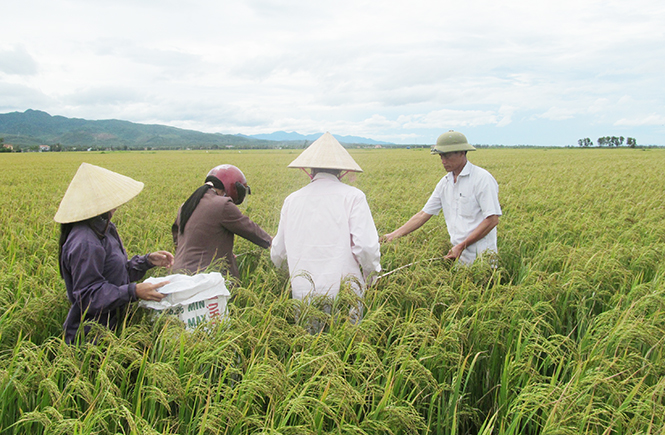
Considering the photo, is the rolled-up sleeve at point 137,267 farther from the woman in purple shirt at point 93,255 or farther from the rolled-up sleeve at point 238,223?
the rolled-up sleeve at point 238,223

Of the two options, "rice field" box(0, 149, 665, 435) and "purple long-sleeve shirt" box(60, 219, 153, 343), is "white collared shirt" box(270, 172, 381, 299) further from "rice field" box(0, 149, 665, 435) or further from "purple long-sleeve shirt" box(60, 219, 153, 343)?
"purple long-sleeve shirt" box(60, 219, 153, 343)

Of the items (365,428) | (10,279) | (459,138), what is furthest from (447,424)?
(10,279)

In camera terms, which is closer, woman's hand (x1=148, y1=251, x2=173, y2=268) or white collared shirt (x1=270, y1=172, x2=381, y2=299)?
white collared shirt (x1=270, y1=172, x2=381, y2=299)

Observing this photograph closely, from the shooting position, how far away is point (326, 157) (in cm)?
271

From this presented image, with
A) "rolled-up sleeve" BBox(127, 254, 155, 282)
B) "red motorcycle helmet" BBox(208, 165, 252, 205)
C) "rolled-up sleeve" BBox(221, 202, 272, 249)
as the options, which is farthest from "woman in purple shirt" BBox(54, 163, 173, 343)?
"red motorcycle helmet" BBox(208, 165, 252, 205)

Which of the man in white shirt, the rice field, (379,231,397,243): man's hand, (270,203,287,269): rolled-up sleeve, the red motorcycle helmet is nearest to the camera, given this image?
the rice field

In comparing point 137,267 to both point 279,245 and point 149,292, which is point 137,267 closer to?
point 149,292

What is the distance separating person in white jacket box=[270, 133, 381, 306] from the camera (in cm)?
260

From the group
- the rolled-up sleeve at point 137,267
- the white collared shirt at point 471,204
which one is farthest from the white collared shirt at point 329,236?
the white collared shirt at point 471,204

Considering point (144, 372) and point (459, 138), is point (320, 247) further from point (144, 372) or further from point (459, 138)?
point (459, 138)

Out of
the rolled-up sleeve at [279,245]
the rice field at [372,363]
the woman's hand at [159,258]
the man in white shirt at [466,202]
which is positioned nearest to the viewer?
the rice field at [372,363]

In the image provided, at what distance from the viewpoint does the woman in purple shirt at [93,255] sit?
2018 mm

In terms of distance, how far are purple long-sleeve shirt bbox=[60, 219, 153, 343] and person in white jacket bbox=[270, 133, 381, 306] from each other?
1081mm

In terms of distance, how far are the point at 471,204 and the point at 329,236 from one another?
184 centimetres
